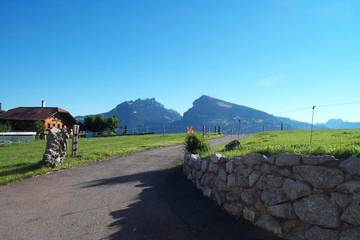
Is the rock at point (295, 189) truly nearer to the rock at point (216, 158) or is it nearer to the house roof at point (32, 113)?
the rock at point (216, 158)

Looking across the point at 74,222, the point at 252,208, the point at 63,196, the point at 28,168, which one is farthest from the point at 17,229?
the point at 28,168

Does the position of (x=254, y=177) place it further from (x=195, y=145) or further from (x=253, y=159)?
(x=195, y=145)

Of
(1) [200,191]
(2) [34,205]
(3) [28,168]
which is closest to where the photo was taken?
(2) [34,205]

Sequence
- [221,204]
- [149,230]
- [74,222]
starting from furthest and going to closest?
[221,204], [74,222], [149,230]

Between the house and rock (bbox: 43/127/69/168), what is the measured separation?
59519mm

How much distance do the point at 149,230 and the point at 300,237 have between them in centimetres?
304

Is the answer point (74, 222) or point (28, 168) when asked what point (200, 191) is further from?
point (28, 168)

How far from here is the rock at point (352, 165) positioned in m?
6.77

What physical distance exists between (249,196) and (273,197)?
91cm

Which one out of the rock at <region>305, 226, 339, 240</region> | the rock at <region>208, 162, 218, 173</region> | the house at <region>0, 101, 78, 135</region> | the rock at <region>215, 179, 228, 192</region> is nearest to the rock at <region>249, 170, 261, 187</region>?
the rock at <region>215, 179, 228, 192</region>

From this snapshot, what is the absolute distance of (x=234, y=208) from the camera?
9766mm

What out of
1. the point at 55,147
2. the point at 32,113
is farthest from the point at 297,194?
the point at 32,113

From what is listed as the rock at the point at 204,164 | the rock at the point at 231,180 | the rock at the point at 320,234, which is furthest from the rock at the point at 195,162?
the rock at the point at 320,234

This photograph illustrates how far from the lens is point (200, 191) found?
40.6ft
